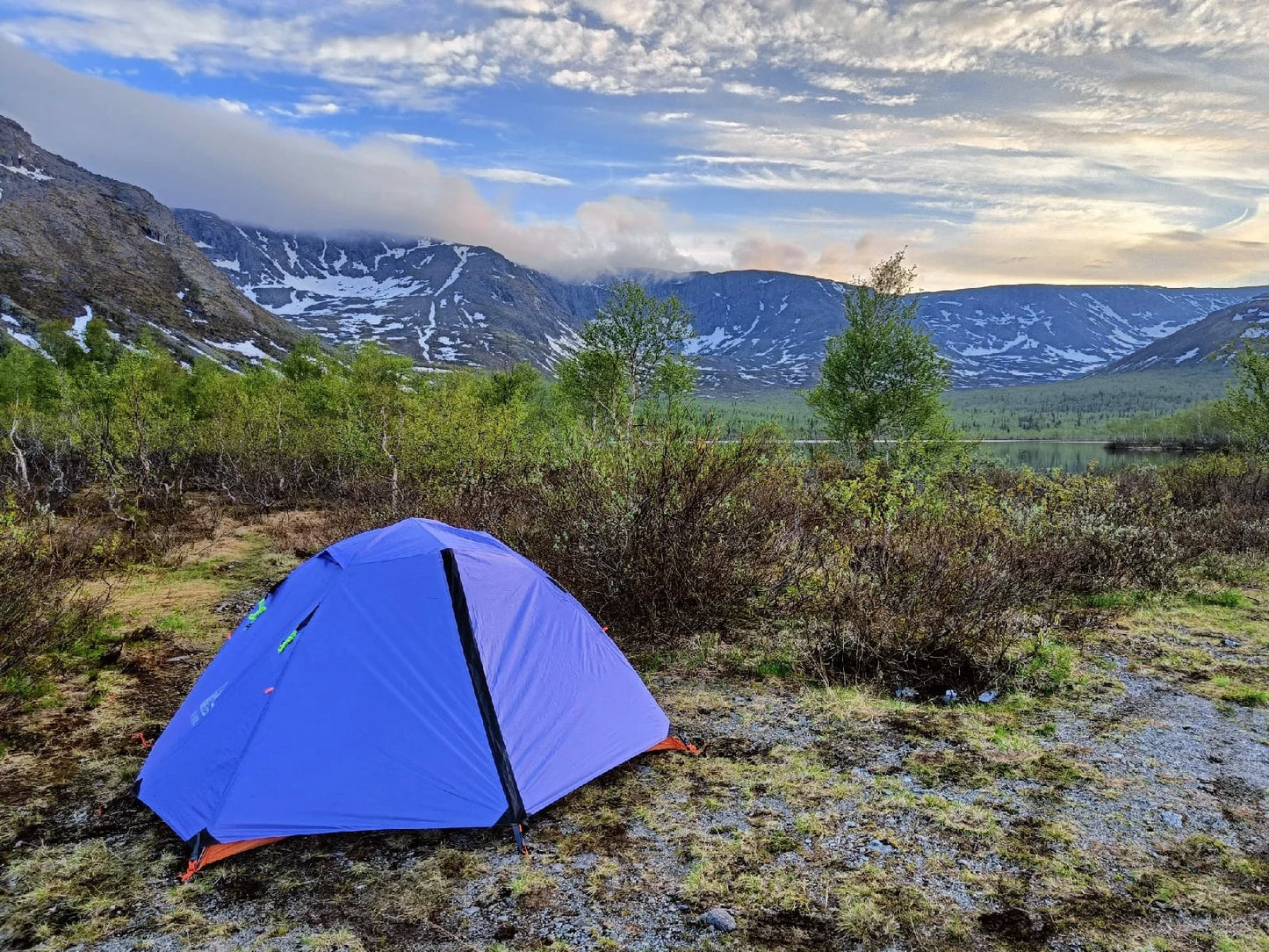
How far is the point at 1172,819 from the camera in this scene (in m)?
5.10

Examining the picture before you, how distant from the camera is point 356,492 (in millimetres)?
20062

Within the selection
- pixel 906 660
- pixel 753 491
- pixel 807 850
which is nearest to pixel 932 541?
pixel 906 660

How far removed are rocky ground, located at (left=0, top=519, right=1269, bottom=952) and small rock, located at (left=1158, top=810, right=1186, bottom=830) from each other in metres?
0.02

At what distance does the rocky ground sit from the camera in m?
4.02

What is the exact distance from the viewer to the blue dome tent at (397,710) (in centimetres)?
495

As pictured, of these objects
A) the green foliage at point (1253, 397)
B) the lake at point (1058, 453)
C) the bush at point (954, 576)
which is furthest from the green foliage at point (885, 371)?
the lake at point (1058, 453)

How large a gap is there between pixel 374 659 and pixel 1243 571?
16.8 metres

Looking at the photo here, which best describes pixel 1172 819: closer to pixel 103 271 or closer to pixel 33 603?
pixel 33 603

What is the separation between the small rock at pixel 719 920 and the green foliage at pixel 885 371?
2271 cm

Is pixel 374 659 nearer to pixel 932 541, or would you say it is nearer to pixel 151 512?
pixel 932 541

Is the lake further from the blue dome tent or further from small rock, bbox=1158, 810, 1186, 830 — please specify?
the blue dome tent

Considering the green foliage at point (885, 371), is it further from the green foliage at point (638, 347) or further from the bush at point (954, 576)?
the bush at point (954, 576)

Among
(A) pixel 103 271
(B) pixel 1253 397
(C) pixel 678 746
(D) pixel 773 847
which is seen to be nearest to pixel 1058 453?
(B) pixel 1253 397

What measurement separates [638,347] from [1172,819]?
95.8 feet
